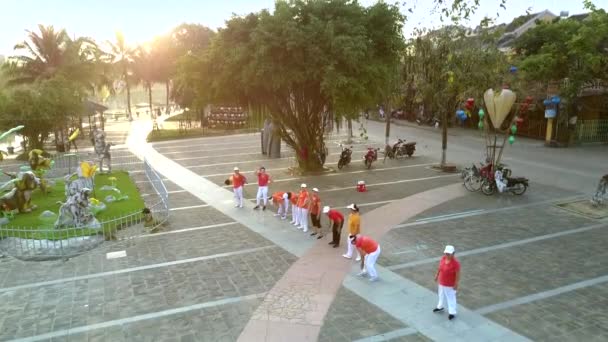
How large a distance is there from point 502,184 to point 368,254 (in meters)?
10.3

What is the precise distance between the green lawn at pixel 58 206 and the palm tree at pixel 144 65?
35806 millimetres

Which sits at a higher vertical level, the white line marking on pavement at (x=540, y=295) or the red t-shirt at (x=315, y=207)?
the red t-shirt at (x=315, y=207)

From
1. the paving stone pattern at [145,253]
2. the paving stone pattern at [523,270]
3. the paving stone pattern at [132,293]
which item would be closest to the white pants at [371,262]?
the paving stone pattern at [523,270]

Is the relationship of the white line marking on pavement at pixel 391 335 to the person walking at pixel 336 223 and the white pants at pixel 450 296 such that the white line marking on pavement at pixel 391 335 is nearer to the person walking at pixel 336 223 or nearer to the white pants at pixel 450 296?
the white pants at pixel 450 296

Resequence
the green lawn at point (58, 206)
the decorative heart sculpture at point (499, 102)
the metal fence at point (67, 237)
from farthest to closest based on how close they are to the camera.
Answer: the decorative heart sculpture at point (499, 102) < the green lawn at point (58, 206) < the metal fence at point (67, 237)

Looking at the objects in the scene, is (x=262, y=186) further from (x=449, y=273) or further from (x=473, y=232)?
(x=449, y=273)

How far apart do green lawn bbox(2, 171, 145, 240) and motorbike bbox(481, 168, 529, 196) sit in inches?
533

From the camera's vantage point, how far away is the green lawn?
14367 mm

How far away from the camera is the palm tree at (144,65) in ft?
181

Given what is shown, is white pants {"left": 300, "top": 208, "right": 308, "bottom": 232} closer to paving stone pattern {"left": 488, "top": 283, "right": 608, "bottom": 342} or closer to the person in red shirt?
the person in red shirt

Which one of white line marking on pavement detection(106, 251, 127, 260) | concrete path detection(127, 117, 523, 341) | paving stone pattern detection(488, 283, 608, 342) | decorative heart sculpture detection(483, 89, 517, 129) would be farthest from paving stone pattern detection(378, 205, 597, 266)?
white line marking on pavement detection(106, 251, 127, 260)

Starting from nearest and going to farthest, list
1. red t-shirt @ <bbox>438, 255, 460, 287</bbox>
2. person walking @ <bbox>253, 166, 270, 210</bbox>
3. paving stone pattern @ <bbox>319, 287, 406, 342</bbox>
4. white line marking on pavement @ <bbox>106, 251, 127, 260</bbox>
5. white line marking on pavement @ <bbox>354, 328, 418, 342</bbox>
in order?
white line marking on pavement @ <bbox>354, 328, 418, 342</bbox>, paving stone pattern @ <bbox>319, 287, 406, 342</bbox>, red t-shirt @ <bbox>438, 255, 460, 287</bbox>, white line marking on pavement @ <bbox>106, 251, 127, 260</bbox>, person walking @ <bbox>253, 166, 270, 210</bbox>

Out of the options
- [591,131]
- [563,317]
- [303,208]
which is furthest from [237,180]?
[591,131]

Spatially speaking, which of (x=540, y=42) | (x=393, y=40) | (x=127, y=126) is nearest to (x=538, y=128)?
(x=540, y=42)
